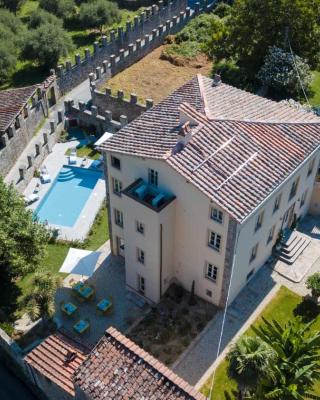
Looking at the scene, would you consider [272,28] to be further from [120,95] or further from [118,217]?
[118,217]

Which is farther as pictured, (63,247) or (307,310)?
(63,247)

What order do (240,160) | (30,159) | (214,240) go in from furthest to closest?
(30,159)
(214,240)
(240,160)

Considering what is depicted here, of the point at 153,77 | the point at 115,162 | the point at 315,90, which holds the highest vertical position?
the point at 115,162

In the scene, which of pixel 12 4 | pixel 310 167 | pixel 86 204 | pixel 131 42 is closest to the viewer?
pixel 310 167

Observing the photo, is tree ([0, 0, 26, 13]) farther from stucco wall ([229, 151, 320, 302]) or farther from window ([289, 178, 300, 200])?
window ([289, 178, 300, 200])

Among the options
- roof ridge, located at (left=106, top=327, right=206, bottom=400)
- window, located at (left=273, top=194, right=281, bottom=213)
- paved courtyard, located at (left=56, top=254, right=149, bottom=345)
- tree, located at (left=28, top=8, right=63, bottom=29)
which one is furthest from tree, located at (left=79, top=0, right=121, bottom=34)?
roof ridge, located at (left=106, top=327, right=206, bottom=400)

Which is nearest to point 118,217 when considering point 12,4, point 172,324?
point 172,324

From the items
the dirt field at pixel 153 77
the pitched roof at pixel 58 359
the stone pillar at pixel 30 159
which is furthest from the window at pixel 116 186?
the dirt field at pixel 153 77
